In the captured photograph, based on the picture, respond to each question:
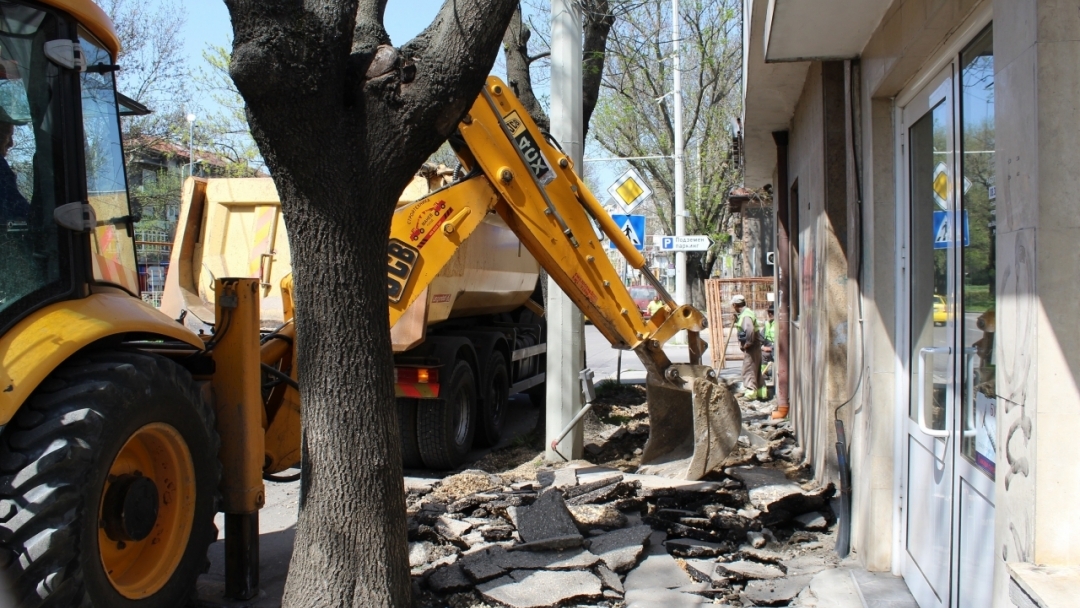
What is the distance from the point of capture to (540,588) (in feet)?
14.8

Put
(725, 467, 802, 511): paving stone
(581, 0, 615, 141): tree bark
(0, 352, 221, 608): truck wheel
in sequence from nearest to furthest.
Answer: (0, 352, 221, 608): truck wheel < (725, 467, 802, 511): paving stone < (581, 0, 615, 141): tree bark

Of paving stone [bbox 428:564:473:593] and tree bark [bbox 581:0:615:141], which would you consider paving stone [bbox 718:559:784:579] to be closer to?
paving stone [bbox 428:564:473:593]

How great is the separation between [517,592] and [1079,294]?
3.10 metres

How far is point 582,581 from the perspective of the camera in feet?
15.0

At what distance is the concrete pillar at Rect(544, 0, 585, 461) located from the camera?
25.4ft

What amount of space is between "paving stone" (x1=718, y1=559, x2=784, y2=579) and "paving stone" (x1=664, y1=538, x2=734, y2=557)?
0.57 feet

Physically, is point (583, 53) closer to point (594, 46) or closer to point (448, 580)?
point (594, 46)

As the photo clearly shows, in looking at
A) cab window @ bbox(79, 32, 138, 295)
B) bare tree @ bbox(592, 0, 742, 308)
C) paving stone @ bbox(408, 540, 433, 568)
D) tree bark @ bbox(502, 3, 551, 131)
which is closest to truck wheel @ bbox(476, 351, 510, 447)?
A: tree bark @ bbox(502, 3, 551, 131)

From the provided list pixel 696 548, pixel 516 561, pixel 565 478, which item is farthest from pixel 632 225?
pixel 516 561

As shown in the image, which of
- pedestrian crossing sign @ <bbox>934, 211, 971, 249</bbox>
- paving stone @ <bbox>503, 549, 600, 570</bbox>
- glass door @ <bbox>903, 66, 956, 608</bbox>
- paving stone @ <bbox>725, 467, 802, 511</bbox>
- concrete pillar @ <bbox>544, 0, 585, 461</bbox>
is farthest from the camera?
concrete pillar @ <bbox>544, 0, 585, 461</bbox>

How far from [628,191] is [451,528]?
1002 cm

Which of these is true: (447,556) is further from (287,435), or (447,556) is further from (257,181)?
(257,181)

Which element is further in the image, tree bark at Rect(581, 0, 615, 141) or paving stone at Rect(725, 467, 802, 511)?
tree bark at Rect(581, 0, 615, 141)

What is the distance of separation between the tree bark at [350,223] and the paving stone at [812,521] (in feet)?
9.86
